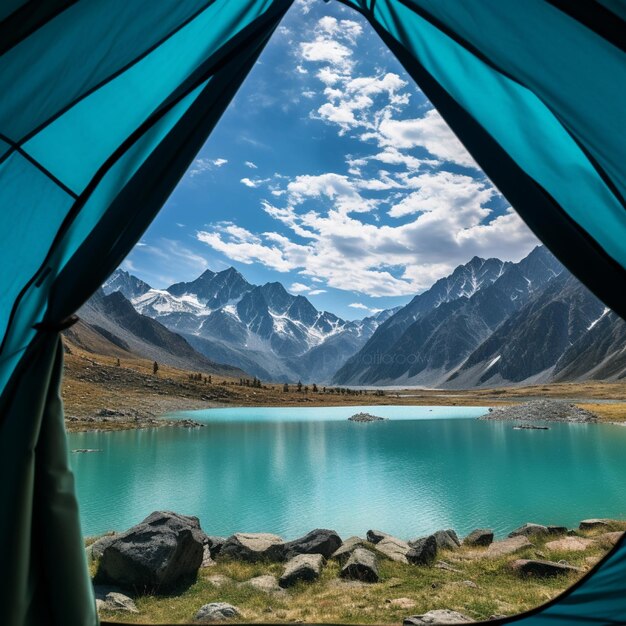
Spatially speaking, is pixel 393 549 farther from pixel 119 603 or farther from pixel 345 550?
pixel 119 603

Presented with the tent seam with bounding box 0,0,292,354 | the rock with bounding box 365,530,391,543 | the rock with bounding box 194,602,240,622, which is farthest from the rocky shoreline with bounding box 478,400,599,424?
the tent seam with bounding box 0,0,292,354

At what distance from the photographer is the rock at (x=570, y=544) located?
9.73 m

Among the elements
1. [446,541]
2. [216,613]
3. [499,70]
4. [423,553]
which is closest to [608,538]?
[446,541]

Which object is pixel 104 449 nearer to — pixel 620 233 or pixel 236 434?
pixel 236 434

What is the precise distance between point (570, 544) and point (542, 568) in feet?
8.86

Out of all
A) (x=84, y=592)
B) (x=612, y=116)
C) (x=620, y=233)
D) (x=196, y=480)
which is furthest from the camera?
(x=196, y=480)

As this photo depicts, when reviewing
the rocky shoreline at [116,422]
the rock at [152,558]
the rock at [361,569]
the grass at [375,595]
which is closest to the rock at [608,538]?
the grass at [375,595]

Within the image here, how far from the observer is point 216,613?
5992 mm

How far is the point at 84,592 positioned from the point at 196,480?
20412 millimetres

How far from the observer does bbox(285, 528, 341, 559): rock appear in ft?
31.1

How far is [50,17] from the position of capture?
156 inches

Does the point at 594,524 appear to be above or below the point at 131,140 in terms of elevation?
below

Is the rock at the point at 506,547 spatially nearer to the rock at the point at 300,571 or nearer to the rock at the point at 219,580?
the rock at the point at 300,571

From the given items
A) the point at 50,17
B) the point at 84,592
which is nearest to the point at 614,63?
the point at 50,17
